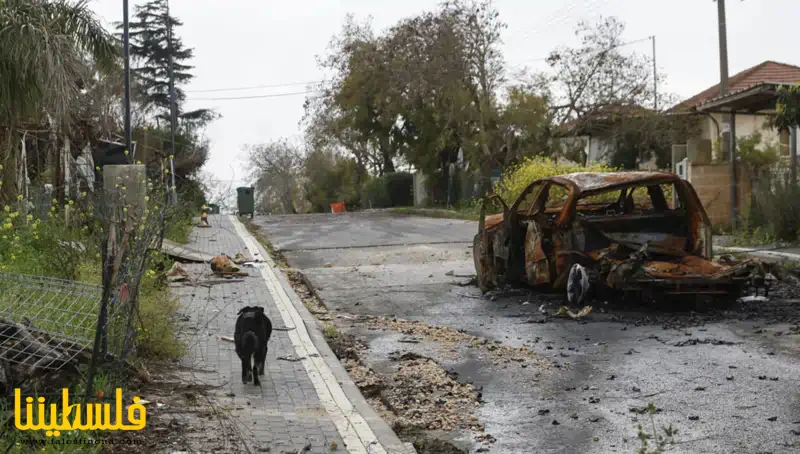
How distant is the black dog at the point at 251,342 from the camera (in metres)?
7.32

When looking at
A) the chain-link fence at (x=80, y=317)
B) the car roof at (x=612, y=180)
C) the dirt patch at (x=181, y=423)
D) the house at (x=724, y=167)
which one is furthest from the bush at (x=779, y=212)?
the dirt patch at (x=181, y=423)

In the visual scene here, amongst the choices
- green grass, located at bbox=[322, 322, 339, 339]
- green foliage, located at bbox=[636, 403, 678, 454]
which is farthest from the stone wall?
green foliage, located at bbox=[636, 403, 678, 454]

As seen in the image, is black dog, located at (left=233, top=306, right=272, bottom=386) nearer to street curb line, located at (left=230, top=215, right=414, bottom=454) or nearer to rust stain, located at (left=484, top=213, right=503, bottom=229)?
street curb line, located at (left=230, top=215, right=414, bottom=454)

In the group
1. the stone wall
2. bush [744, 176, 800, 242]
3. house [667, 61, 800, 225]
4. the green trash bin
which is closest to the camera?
bush [744, 176, 800, 242]

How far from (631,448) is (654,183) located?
712 centimetres

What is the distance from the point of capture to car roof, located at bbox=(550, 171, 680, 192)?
39.8 feet

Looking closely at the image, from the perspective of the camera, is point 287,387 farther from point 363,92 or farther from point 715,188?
point 363,92

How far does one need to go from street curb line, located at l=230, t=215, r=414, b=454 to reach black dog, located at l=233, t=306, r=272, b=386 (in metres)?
0.47

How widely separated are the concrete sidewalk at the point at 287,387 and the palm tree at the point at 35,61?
4.34 meters

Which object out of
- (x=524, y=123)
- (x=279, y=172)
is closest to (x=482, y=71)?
(x=524, y=123)

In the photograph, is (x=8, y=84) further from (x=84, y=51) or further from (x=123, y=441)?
(x=123, y=441)

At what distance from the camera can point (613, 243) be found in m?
12.0

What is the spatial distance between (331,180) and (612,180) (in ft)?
192

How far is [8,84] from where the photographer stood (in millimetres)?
Answer: 14555
